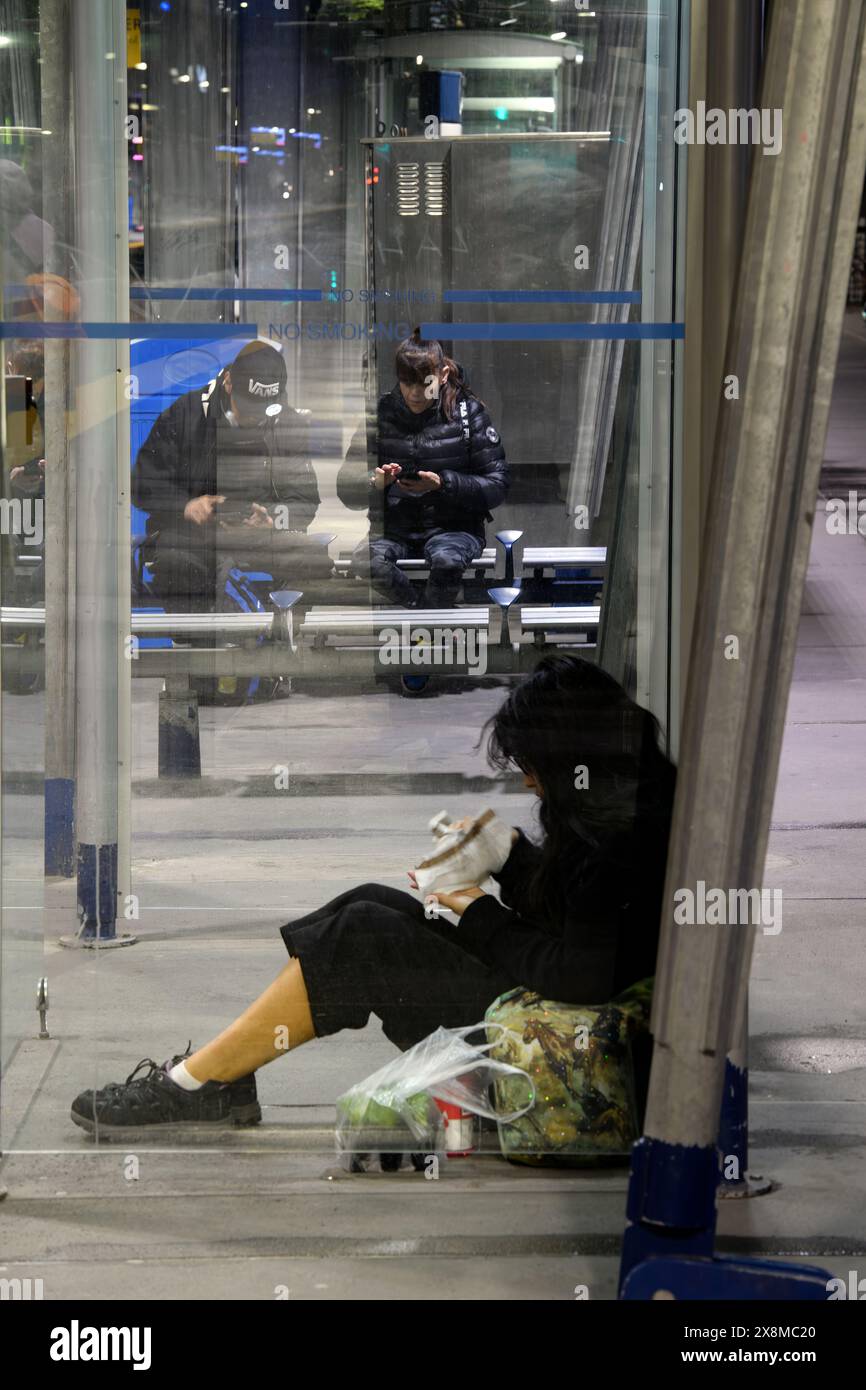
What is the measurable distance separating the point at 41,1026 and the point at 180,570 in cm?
96

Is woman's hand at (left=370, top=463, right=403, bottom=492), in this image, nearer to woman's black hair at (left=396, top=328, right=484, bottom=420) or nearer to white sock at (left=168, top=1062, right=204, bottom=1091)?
woman's black hair at (left=396, top=328, right=484, bottom=420)

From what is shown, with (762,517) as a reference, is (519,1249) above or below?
below

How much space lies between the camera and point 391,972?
376 cm

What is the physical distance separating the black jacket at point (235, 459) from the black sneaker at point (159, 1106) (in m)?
1.07

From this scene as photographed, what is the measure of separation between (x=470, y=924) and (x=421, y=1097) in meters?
0.35

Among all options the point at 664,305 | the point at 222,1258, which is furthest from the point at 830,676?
the point at 222,1258

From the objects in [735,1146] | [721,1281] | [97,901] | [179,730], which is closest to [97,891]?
[97,901]

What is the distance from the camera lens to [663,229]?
12.0ft

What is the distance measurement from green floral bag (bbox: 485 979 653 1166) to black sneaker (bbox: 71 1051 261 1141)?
52 cm

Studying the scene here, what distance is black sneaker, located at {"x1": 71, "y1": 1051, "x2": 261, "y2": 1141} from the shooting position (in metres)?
3.76

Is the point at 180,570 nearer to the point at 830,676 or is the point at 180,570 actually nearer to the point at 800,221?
the point at 800,221

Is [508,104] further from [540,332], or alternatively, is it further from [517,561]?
[517,561]

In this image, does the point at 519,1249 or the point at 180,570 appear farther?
the point at 180,570

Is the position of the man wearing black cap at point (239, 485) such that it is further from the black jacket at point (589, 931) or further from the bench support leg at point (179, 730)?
the black jacket at point (589, 931)
